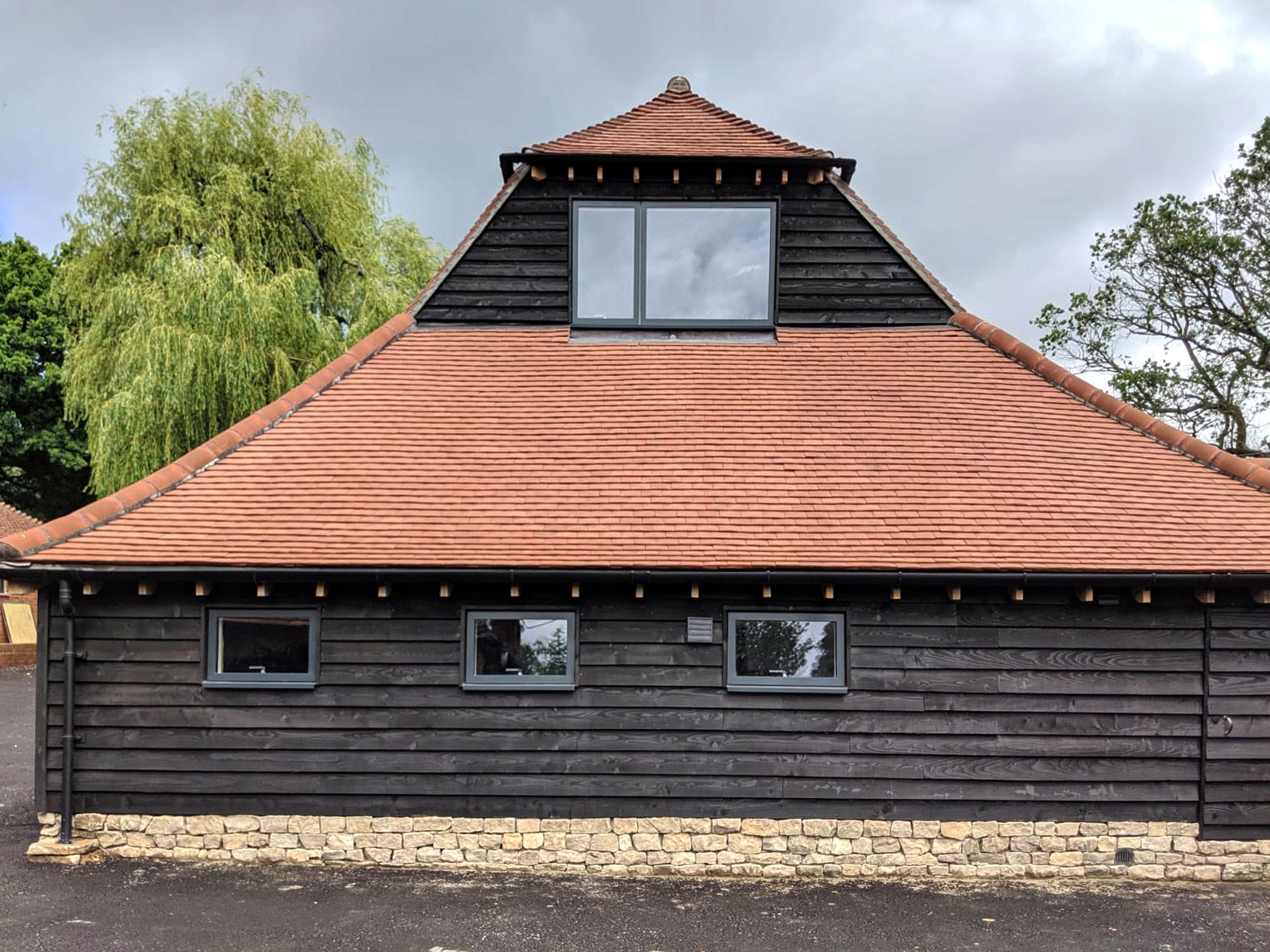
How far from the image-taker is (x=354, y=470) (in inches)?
308

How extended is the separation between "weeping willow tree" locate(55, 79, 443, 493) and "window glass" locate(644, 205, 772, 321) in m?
7.90

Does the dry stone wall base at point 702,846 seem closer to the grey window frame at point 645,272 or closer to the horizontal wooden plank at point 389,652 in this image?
the horizontal wooden plank at point 389,652

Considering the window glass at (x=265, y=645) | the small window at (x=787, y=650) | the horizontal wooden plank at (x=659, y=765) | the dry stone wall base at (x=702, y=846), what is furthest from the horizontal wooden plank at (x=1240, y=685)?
the window glass at (x=265, y=645)

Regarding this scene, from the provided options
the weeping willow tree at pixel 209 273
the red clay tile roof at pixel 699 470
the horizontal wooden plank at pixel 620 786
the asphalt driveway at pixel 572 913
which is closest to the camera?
the asphalt driveway at pixel 572 913

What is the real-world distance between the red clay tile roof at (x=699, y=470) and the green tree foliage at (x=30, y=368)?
71.1 feet

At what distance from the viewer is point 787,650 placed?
718 centimetres

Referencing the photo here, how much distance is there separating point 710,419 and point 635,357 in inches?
55.9

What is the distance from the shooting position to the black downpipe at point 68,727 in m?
7.01

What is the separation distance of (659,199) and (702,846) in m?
6.73

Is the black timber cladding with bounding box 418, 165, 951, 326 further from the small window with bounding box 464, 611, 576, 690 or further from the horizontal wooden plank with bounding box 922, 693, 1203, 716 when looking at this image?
the horizontal wooden plank with bounding box 922, 693, 1203, 716

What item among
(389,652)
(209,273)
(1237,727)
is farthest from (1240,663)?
(209,273)

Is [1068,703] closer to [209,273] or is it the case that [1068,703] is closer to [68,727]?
[68,727]

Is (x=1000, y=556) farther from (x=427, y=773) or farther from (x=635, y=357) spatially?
(x=427, y=773)

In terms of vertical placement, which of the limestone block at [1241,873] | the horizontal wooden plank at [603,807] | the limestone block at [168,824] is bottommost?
the limestone block at [1241,873]
